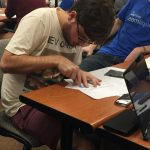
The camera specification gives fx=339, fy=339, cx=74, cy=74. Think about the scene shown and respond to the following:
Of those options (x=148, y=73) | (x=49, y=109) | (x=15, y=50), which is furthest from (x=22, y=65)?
(x=148, y=73)

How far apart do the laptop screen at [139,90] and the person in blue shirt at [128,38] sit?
3.60 feet

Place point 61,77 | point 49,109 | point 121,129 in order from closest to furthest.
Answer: point 121,129 → point 49,109 → point 61,77

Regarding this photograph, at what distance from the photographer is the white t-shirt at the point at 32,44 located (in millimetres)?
1535

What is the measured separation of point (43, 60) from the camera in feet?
5.06

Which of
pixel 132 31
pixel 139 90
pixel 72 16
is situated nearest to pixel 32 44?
pixel 72 16

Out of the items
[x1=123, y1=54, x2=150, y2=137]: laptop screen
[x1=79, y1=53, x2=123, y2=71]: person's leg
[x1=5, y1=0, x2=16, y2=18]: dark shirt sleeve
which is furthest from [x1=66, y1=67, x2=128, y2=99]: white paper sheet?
[x1=5, y1=0, x2=16, y2=18]: dark shirt sleeve

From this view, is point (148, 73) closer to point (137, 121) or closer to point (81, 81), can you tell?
point (137, 121)

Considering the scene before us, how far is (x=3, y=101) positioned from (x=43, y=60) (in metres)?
0.33

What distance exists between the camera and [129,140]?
112 cm

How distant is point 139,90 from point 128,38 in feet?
4.55

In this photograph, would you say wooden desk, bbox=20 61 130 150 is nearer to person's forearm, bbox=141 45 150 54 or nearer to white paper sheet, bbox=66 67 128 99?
white paper sheet, bbox=66 67 128 99

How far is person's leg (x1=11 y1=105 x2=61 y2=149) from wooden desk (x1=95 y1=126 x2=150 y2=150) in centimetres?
38

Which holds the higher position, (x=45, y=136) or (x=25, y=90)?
(x=25, y=90)

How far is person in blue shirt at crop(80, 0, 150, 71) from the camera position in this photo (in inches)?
95.3
